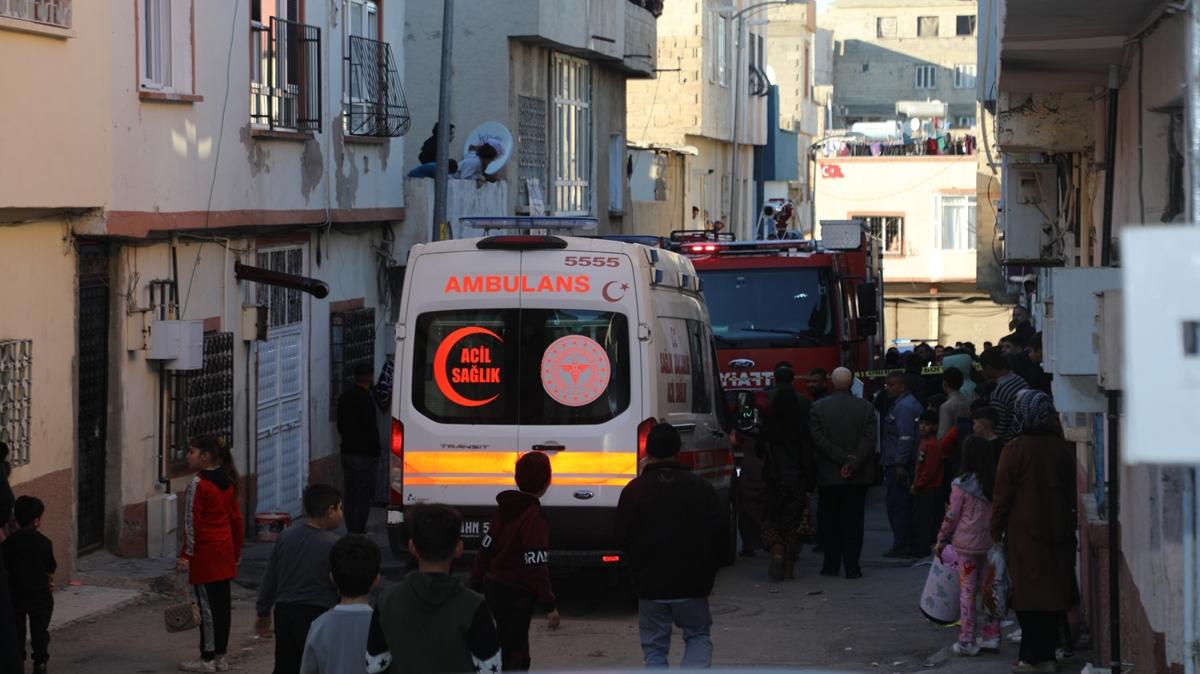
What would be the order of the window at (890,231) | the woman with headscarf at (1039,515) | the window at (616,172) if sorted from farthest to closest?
the window at (890,231), the window at (616,172), the woman with headscarf at (1039,515)

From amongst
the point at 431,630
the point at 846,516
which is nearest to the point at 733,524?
the point at 846,516

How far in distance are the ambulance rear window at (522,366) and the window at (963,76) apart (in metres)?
80.1

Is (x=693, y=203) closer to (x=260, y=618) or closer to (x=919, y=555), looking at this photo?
(x=919, y=555)

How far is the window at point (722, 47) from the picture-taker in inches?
1973

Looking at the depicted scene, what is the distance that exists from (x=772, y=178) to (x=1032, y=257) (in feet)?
128

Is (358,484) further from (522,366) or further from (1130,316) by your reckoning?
(1130,316)

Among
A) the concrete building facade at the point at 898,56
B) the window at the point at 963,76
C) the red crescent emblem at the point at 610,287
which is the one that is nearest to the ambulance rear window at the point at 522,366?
the red crescent emblem at the point at 610,287

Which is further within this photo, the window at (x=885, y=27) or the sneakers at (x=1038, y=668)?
the window at (x=885, y=27)

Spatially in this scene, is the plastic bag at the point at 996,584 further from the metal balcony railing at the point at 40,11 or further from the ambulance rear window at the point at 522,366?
the metal balcony railing at the point at 40,11

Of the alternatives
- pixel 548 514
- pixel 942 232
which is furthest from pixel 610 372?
pixel 942 232

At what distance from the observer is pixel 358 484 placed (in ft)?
55.0

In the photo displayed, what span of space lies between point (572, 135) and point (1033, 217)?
49.6 ft

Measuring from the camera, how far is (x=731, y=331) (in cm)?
2106

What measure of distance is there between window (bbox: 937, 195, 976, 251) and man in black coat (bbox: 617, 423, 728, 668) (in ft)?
176
